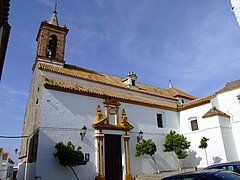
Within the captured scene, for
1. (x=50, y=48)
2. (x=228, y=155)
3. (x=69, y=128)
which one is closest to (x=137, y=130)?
(x=69, y=128)

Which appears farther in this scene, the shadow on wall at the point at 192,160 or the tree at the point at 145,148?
the shadow on wall at the point at 192,160

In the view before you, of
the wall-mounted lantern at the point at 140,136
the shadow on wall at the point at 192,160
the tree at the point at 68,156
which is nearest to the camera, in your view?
the tree at the point at 68,156

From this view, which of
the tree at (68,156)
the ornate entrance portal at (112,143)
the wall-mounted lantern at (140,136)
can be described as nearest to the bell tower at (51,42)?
the ornate entrance portal at (112,143)

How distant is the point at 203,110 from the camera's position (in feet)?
54.9

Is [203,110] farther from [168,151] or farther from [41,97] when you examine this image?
[41,97]

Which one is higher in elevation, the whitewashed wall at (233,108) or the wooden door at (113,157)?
the whitewashed wall at (233,108)

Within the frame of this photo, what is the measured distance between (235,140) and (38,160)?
13.6m

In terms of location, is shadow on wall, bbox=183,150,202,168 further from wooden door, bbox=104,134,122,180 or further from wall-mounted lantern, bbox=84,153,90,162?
wall-mounted lantern, bbox=84,153,90,162

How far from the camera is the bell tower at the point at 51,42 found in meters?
16.2

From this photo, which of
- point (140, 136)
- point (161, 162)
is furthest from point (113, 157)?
point (161, 162)

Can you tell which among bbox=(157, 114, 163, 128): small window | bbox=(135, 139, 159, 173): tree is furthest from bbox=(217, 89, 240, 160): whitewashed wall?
bbox=(135, 139, 159, 173): tree

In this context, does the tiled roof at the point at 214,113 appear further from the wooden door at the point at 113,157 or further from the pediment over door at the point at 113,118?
the wooden door at the point at 113,157

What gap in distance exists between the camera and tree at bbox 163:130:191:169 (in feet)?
47.9

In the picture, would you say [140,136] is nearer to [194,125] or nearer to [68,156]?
[194,125]
